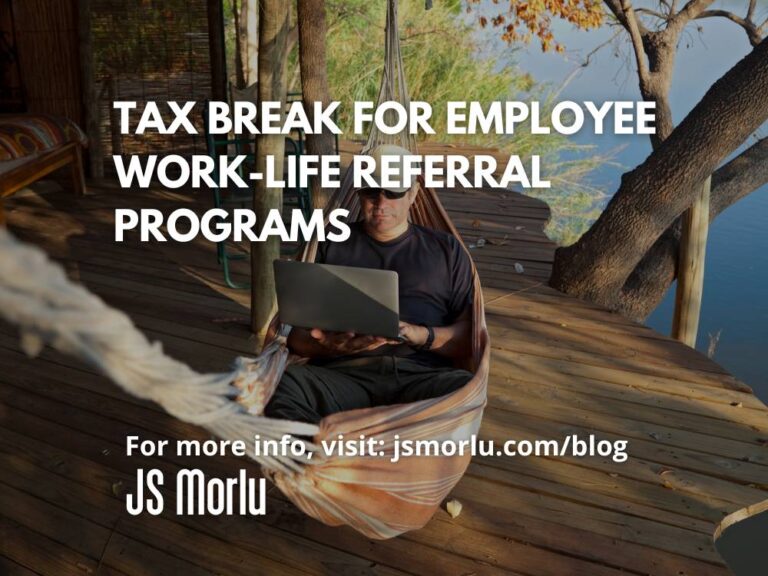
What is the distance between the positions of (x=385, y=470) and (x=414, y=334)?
51 cm

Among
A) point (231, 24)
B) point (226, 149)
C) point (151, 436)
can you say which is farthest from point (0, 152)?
point (231, 24)

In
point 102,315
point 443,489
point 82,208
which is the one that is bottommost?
point 82,208

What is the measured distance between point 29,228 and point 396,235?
3.24 metres

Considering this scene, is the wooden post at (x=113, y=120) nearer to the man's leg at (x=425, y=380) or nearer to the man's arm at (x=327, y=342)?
the man's arm at (x=327, y=342)

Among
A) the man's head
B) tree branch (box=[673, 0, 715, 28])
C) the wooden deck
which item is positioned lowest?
the wooden deck

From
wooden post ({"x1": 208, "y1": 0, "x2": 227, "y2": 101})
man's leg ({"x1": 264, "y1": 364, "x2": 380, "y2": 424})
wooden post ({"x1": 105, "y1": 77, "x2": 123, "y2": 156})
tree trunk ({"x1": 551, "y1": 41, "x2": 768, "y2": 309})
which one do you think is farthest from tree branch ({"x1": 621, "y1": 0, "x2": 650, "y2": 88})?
man's leg ({"x1": 264, "y1": 364, "x2": 380, "y2": 424})

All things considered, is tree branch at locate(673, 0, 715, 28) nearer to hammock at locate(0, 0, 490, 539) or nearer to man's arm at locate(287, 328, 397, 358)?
hammock at locate(0, 0, 490, 539)

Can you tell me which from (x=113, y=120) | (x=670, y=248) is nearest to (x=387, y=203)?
(x=670, y=248)

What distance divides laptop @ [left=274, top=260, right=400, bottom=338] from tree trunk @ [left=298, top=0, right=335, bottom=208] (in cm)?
187

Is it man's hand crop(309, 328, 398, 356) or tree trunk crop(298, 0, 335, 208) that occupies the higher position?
tree trunk crop(298, 0, 335, 208)

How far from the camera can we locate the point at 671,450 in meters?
2.25

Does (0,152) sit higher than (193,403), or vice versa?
(193,403)

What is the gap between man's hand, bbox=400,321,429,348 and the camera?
195 centimetres

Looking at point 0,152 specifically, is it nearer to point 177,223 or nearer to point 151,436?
point 177,223
